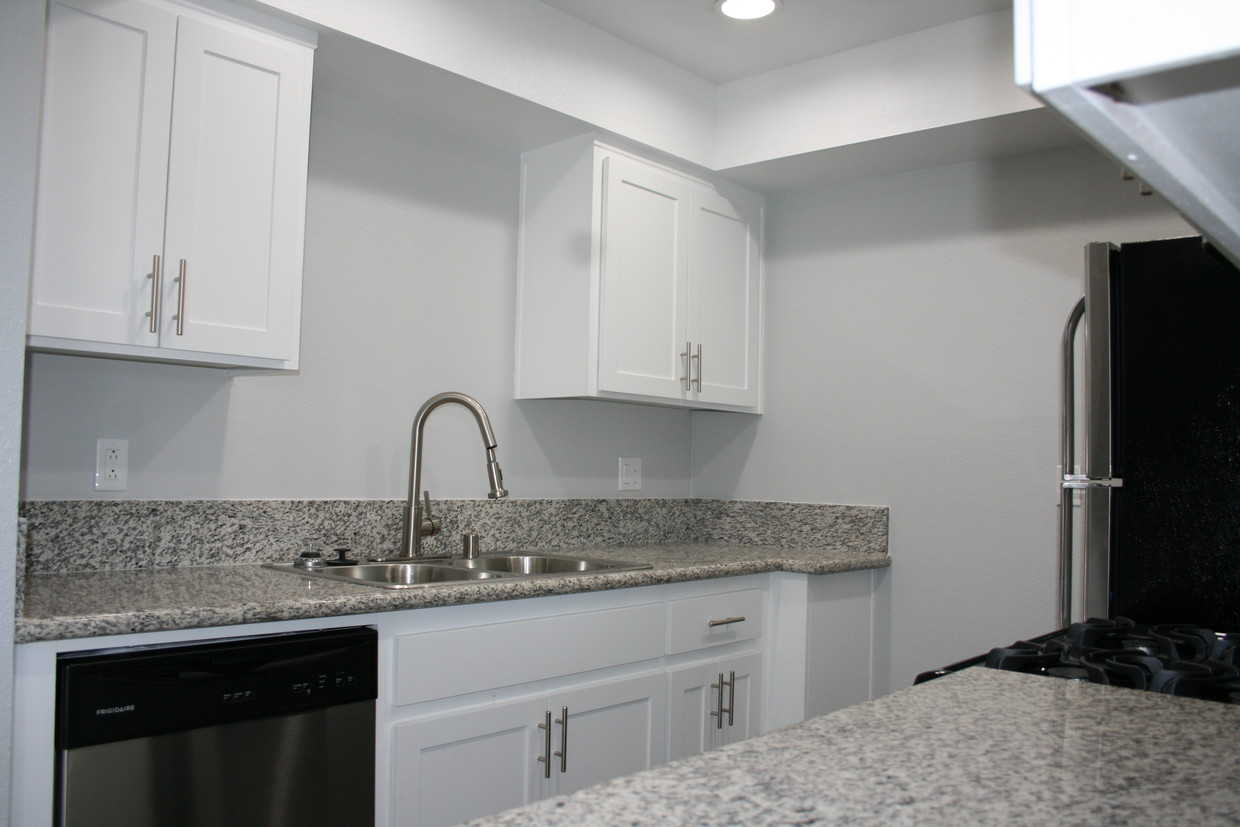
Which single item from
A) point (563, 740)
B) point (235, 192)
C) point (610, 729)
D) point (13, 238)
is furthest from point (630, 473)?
point (13, 238)

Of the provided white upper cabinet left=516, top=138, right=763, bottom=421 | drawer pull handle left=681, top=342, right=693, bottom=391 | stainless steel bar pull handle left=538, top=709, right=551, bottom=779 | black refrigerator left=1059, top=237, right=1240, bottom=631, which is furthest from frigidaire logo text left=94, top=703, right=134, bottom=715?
drawer pull handle left=681, top=342, right=693, bottom=391

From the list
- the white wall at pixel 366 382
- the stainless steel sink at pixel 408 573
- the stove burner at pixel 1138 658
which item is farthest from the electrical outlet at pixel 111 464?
the stove burner at pixel 1138 658

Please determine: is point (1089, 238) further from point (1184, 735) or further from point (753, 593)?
point (1184, 735)

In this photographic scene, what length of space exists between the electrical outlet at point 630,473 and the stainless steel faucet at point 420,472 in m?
0.78

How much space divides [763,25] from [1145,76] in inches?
94.0

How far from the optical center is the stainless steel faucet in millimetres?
2352

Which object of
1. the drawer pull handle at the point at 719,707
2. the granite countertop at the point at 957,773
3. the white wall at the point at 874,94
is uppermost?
the white wall at the point at 874,94

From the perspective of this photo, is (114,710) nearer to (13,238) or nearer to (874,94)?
(13,238)

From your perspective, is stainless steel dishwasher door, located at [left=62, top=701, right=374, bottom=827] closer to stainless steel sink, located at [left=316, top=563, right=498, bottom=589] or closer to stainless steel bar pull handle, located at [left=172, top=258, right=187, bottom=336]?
stainless steel sink, located at [left=316, top=563, right=498, bottom=589]

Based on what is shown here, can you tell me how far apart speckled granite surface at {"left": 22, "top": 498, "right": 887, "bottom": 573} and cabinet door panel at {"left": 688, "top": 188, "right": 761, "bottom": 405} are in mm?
451

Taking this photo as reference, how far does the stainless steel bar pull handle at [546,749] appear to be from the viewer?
1.97 metres

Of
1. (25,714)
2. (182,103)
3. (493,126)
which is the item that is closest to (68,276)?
(182,103)

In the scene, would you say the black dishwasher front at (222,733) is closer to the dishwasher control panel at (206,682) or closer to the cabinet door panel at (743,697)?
the dishwasher control panel at (206,682)

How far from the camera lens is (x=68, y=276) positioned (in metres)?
1.62
